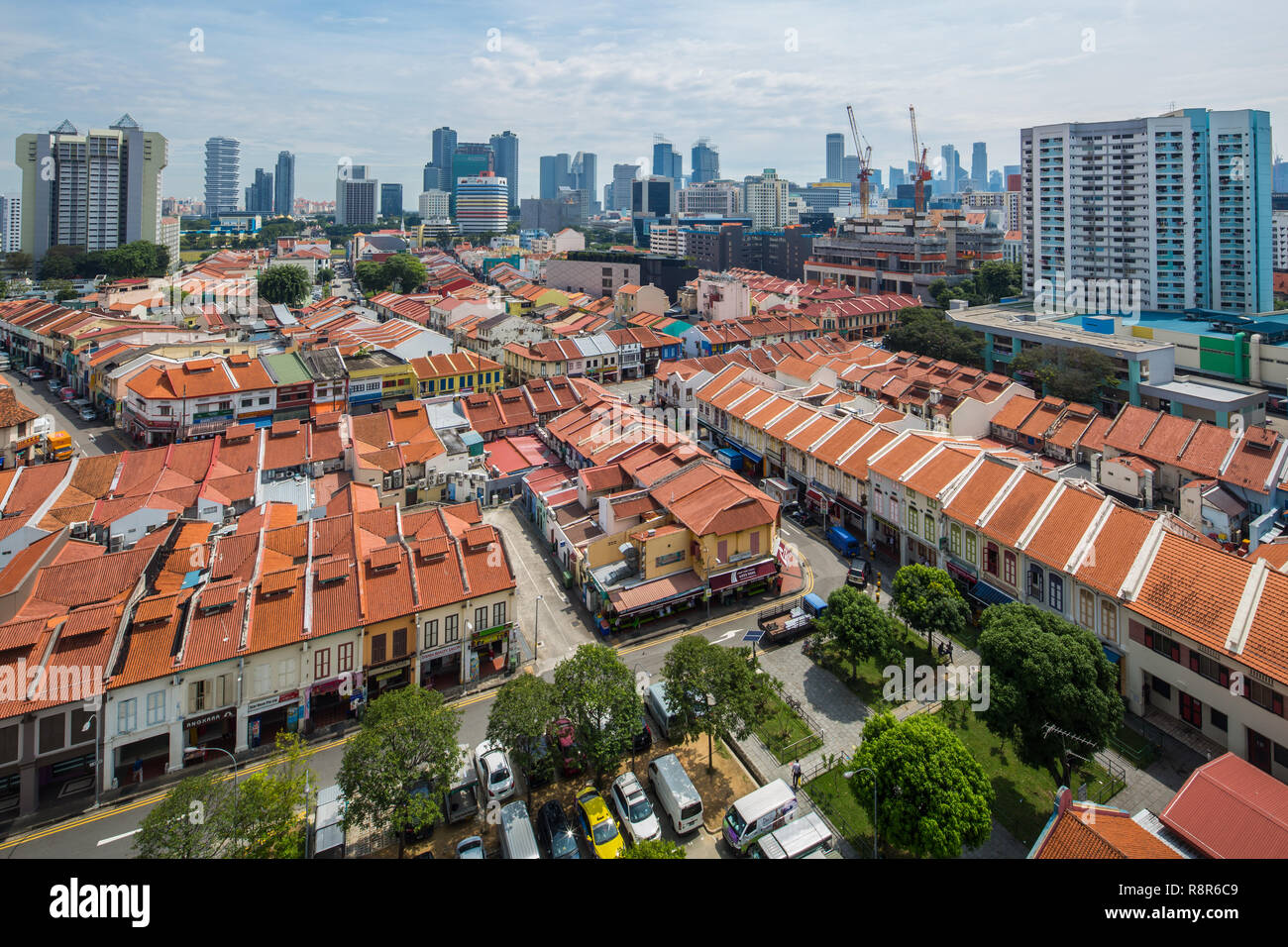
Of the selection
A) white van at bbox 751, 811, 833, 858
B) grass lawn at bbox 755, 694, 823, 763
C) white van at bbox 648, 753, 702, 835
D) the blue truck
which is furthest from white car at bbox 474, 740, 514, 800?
the blue truck

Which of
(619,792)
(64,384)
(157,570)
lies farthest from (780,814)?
(64,384)

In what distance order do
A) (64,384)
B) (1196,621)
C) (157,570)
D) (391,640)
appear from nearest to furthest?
(1196,621), (391,640), (157,570), (64,384)

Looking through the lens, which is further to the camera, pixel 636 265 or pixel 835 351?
pixel 636 265

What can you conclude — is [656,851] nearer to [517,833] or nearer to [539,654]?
[517,833]

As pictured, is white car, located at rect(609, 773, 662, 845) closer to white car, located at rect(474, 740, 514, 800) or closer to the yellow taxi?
the yellow taxi
